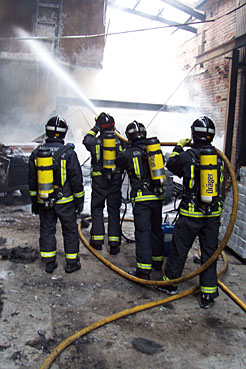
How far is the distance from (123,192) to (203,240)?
410 centimetres

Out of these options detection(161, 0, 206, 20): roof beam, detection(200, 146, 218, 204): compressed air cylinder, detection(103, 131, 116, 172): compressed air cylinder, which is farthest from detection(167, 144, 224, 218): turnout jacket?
detection(161, 0, 206, 20): roof beam

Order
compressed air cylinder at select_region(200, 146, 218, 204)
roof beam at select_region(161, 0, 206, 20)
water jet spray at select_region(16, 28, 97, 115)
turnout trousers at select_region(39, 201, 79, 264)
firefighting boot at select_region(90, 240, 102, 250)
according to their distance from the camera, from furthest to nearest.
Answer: roof beam at select_region(161, 0, 206, 20), water jet spray at select_region(16, 28, 97, 115), firefighting boot at select_region(90, 240, 102, 250), turnout trousers at select_region(39, 201, 79, 264), compressed air cylinder at select_region(200, 146, 218, 204)

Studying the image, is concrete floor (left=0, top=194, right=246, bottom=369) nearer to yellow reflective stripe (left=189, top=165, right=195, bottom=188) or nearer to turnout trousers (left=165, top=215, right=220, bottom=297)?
turnout trousers (left=165, top=215, right=220, bottom=297)

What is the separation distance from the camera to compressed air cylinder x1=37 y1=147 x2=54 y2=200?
347 cm

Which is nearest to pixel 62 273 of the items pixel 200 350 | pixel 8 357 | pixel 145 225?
pixel 145 225

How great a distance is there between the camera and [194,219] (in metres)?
3.22

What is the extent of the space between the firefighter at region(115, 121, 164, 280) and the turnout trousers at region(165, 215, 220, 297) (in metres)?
0.43

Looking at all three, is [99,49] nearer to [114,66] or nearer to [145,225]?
[114,66]

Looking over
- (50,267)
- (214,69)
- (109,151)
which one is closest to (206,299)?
(50,267)

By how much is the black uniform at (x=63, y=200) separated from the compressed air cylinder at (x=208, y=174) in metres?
1.43

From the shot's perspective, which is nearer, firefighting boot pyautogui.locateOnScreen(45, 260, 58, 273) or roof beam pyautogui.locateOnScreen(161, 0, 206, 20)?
firefighting boot pyautogui.locateOnScreen(45, 260, 58, 273)

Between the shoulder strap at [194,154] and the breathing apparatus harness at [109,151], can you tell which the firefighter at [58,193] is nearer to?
the breathing apparatus harness at [109,151]

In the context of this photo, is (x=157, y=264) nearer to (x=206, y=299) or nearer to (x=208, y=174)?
(x=206, y=299)

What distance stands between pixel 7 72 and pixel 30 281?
6410mm
